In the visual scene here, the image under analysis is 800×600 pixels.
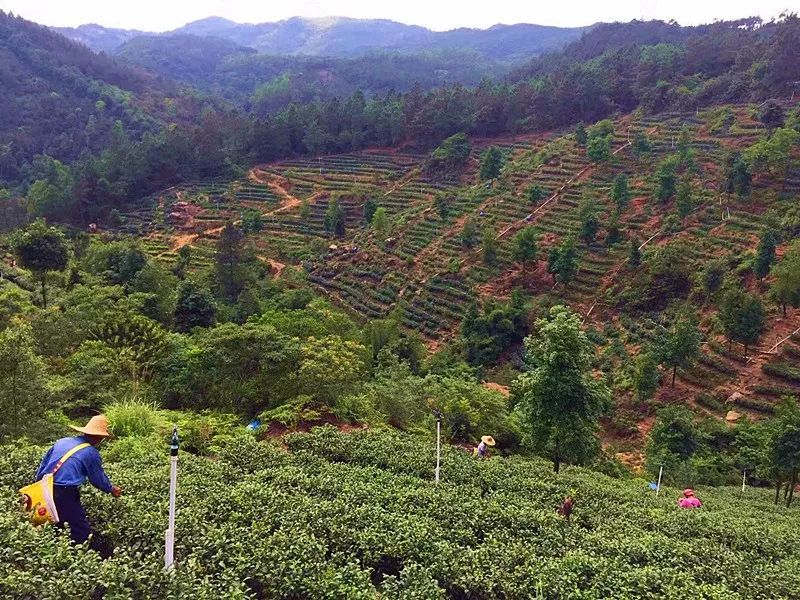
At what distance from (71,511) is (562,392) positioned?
8890 mm

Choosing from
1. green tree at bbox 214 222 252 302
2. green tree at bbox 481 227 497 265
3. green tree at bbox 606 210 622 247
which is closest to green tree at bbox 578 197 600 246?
green tree at bbox 606 210 622 247

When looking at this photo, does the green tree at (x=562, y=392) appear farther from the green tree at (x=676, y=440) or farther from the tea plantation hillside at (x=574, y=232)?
the tea plantation hillside at (x=574, y=232)

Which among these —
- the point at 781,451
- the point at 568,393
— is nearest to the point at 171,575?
the point at 568,393

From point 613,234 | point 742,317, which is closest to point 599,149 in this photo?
point 613,234

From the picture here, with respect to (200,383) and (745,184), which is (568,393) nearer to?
(200,383)

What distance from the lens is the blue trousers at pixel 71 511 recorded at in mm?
5566

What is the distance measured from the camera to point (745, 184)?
35.7 meters

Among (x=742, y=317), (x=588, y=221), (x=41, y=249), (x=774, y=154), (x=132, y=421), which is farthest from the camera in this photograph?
(x=588, y=221)

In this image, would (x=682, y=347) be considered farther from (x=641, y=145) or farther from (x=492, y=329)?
(x=641, y=145)

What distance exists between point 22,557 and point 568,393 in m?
9.54

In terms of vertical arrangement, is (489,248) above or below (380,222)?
below

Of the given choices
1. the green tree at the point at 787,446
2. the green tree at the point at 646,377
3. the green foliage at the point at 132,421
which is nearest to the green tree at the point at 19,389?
the green foliage at the point at 132,421

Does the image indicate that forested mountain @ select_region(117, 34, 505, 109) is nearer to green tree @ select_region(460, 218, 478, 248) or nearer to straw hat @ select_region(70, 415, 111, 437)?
green tree @ select_region(460, 218, 478, 248)

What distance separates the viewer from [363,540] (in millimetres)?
6172
